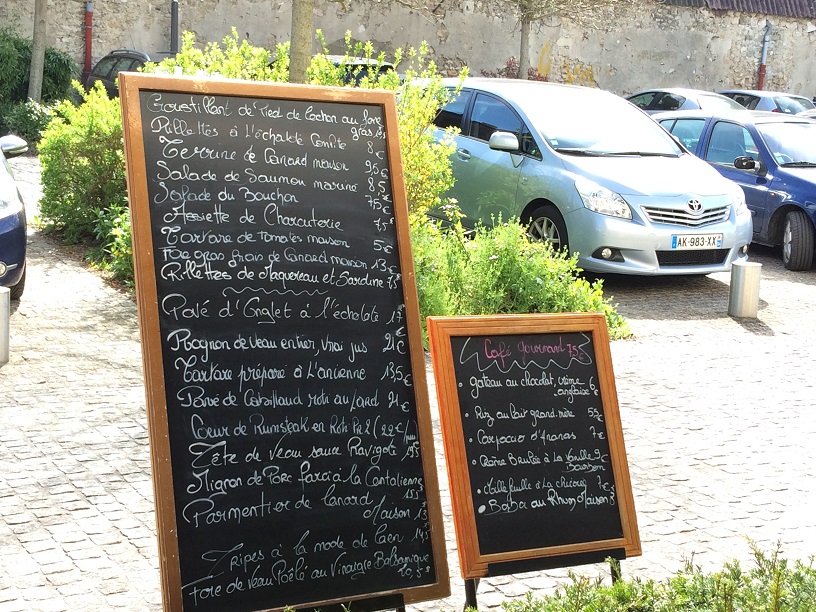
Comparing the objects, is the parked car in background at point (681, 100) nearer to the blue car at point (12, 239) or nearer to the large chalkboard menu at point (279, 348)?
the blue car at point (12, 239)

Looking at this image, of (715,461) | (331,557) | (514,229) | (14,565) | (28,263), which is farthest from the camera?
(28,263)

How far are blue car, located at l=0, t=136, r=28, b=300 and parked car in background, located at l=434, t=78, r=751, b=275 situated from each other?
13.6 ft

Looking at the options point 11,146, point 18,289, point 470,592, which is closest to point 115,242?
point 18,289

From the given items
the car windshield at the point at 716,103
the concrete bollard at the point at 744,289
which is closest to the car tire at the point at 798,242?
the concrete bollard at the point at 744,289

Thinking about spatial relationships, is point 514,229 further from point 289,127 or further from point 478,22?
point 478,22

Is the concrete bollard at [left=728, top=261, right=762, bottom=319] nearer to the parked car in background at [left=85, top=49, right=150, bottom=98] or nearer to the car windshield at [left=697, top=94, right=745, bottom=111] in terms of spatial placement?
the car windshield at [left=697, top=94, right=745, bottom=111]

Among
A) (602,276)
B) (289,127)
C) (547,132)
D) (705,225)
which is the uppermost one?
(289,127)

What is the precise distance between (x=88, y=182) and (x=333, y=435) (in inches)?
272

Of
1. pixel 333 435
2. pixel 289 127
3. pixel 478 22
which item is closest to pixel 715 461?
pixel 333 435

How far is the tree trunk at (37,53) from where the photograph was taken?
19.7 m

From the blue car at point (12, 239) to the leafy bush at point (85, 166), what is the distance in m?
1.67

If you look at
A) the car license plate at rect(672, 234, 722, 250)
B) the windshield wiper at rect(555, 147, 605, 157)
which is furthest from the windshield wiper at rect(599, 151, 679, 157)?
the car license plate at rect(672, 234, 722, 250)

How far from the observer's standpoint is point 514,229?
799 cm

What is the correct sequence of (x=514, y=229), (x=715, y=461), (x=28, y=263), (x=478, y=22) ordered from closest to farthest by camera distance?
(x=715, y=461), (x=514, y=229), (x=28, y=263), (x=478, y=22)
